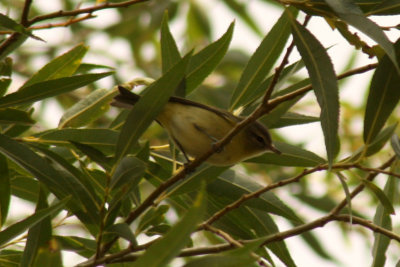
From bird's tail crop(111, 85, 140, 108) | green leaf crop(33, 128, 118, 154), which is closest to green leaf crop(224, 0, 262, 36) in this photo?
bird's tail crop(111, 85, 140, 108)

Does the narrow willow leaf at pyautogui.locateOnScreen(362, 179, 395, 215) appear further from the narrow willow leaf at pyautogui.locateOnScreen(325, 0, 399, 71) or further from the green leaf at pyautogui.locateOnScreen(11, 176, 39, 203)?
the green leaf at pyautogui.locateOnScreen(11, 176, 39, 203)

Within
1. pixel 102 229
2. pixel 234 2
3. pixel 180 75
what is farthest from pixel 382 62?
pixel 234 2

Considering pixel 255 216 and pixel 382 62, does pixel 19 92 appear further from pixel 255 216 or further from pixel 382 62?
pixel 382 62

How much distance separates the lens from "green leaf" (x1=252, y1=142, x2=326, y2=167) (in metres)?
2.84

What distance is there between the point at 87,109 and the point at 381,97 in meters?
1.29

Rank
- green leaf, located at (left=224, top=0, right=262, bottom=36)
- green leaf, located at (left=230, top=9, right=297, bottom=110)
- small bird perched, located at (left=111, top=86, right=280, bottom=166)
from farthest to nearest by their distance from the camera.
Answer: green leaf, located at (left=224, top=0, right=262, bottom=36), small bird perched, located at (left=111, top=86, right=280, bottom=166), green leaf, located at (left=230, top=9, right=297, bottom=110)

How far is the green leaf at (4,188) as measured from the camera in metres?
2.54

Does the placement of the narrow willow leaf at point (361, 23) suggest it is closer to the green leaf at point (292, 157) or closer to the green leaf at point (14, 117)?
the green leaf at point (292, 157)

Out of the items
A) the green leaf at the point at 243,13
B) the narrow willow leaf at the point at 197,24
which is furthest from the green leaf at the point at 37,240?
the narrow willow leaf at the point at 197,24

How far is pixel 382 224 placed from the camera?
110 inches

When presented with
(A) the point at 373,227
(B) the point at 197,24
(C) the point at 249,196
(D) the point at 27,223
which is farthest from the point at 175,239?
(B) the point at 197,24

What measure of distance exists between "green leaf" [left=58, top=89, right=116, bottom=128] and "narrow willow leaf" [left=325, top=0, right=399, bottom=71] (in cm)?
133

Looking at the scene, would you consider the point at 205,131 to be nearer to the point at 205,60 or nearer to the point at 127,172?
the point at 205,60

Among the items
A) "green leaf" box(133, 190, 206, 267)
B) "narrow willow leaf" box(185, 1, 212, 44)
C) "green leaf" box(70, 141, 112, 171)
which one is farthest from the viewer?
"narrow willow leaf" box(185, 1, 212, 44)
